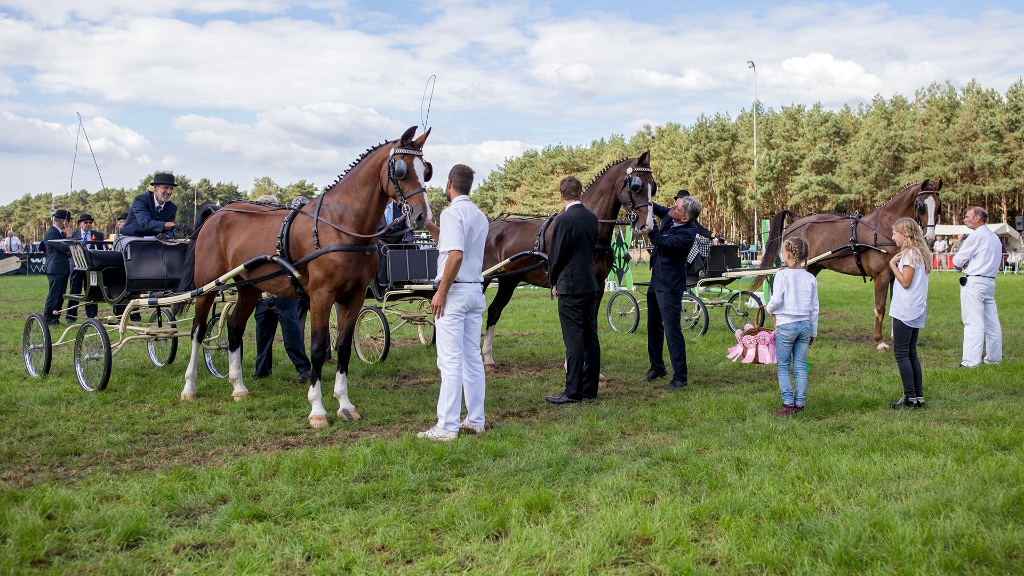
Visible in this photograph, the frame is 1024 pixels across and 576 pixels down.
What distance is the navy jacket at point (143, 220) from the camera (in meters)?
8.28

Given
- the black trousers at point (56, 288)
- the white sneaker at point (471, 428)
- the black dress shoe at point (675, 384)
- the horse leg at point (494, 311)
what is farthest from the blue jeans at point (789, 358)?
the black trousers at point (56, 288)

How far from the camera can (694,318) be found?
12266 mm

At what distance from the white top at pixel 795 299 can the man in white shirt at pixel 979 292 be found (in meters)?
3.37

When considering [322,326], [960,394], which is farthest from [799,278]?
[322,326]

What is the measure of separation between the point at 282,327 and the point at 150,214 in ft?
6.52

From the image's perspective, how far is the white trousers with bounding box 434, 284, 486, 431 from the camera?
5.72 m

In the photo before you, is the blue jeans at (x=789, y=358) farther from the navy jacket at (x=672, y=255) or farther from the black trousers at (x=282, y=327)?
the black trousers at (x=282, y=327)

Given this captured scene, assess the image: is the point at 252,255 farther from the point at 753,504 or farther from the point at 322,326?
the point at 753,504

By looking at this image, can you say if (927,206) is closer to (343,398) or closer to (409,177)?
(409,177)

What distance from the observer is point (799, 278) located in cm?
639

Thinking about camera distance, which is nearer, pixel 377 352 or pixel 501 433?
pixel 501 433

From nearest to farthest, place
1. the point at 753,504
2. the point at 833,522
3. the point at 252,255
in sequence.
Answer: the point at 833,522 → the point at 753,504 → the point at 252,255

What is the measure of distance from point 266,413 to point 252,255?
157 centimetres

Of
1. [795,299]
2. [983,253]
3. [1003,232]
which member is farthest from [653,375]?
[1003,232]
